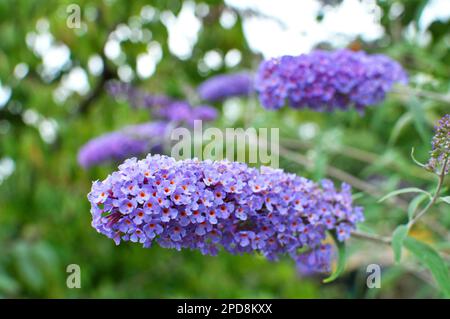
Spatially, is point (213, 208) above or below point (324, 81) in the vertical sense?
below

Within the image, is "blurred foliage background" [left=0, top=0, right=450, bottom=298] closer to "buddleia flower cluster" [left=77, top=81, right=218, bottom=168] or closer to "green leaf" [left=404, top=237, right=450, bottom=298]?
"buddleia flower cluster" [left=77, top=81, right=218, bottom=168]

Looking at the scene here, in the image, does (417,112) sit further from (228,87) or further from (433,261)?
(228,87)

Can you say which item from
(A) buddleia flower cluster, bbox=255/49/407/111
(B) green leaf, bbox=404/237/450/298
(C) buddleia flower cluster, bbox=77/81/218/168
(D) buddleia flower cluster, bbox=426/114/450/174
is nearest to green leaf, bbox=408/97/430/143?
(A) buddleia flower cluster, bbox=255/49/407/111

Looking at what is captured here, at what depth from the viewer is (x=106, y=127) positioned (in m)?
2.91

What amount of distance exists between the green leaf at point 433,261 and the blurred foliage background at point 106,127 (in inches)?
39.4

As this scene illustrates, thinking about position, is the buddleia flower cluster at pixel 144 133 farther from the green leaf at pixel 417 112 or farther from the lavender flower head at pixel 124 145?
the green leaf at pixel 417 112

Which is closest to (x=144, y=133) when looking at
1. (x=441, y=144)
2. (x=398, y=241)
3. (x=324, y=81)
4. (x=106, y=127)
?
(x=106, y=127)

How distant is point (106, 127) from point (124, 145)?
1.61 feet

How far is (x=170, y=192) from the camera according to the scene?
1093 mm

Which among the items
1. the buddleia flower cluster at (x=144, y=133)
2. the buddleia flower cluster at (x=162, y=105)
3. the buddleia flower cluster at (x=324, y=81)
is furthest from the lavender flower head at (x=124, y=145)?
the buddleia flower cluster at (x=324, y=81)

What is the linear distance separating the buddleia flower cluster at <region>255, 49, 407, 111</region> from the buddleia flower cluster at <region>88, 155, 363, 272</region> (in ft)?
1.18

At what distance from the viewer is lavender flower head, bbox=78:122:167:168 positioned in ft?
7.90

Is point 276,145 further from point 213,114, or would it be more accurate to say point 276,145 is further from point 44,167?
point 44,167
